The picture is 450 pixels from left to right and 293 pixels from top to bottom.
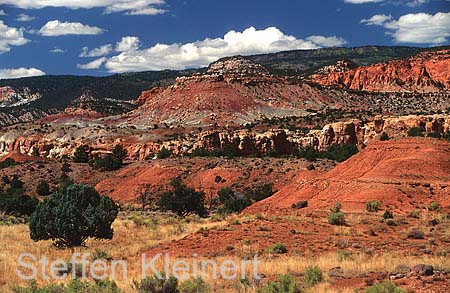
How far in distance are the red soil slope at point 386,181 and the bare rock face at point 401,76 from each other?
122 meters

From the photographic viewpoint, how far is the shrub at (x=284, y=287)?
11.1 meters

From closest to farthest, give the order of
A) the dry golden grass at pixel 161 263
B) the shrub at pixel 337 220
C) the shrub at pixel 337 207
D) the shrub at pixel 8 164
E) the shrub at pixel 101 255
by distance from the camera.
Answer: the dry golden grass at pixel 161 263, the shrub at pixel 101 255, the shrub at pixel 337 220, the shrub at pixel 337 207, the shrub at pixel 8 164

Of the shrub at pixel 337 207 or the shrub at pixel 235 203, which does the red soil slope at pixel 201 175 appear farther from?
the shrub at pixel 337 207

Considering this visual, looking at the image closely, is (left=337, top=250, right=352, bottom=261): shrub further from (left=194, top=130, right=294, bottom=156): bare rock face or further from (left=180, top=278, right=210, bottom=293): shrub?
(left=194, top=130, right=294, bottom=156): bare rock face

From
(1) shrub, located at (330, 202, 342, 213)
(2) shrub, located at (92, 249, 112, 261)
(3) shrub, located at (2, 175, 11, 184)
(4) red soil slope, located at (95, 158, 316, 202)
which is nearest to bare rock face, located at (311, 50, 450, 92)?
(4) red soil slope, located at (95, 158, 316, 202)

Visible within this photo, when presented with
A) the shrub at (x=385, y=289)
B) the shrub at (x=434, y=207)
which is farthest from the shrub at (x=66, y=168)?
the shrub at (x=385, y=289)

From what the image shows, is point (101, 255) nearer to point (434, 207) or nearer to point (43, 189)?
point (434, 207)

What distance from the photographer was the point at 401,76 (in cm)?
17238

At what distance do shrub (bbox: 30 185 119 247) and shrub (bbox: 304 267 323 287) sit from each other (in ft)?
38.2

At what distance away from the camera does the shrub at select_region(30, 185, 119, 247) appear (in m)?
21.7

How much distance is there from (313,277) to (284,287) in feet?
4.94

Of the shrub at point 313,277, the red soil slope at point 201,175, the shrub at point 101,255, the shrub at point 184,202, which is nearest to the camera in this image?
the shrub at point 313,277

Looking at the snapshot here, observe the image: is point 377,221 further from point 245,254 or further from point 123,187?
point 123,187

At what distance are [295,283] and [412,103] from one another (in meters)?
114
